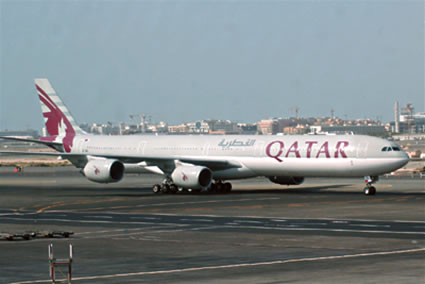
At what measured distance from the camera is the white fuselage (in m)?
56.5

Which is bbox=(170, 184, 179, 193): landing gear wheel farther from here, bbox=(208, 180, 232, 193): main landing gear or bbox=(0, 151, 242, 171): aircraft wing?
bbox=(208, 180, 232, 193): main landing gear

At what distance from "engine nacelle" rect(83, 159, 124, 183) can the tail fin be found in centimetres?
1191

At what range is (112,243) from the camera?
1230 inches

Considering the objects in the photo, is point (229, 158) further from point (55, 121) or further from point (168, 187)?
point (55, 121)

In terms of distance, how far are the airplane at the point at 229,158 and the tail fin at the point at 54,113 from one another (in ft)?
6.41

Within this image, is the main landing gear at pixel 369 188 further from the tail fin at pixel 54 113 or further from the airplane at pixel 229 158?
the tail fin at pixel 54 113

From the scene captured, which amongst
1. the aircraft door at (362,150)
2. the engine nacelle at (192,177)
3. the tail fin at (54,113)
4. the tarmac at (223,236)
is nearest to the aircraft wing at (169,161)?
the engine nacelle at (192,177)

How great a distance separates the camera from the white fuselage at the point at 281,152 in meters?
56.5

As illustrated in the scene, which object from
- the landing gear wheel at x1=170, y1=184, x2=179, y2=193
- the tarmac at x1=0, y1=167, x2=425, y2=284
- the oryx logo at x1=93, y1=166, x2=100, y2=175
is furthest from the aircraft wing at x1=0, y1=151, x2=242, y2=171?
the tarmac at x1=0, y1=167, x2=425, y2=284

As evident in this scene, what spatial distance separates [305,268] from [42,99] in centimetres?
5450

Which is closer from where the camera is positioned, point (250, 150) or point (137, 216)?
point (137, 216)

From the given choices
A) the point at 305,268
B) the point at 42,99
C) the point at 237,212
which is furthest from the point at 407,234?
the point at 42,99

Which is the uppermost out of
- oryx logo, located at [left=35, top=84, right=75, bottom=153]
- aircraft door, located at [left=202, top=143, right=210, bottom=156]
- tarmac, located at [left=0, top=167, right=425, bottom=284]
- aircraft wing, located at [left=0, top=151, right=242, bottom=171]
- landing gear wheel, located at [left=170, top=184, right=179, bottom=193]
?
oryx logo, located at [left=35, top=84, right=75, bottom=153]

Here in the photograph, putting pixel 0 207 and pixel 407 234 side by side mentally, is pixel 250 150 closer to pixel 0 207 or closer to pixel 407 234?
pixel 0 207
